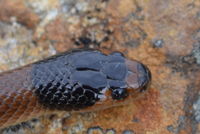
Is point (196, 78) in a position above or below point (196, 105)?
above

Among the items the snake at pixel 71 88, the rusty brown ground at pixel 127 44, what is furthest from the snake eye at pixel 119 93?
the rusty brown ground at pixel 127 44

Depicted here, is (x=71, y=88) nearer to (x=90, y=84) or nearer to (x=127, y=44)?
(x=90, y=84)

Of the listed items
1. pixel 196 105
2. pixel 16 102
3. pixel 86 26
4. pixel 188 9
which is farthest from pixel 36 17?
pixel 196 105

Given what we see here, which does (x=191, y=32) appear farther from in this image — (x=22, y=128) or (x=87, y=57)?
(x=22, y=128)

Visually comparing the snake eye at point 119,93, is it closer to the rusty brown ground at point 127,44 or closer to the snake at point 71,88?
the snake at point 71,88

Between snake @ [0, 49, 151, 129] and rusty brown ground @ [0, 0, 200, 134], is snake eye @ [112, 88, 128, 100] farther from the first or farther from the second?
rusty brown ground @ [0, 0, 200, 134]

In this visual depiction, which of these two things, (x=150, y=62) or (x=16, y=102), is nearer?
(x=16, y=102)
